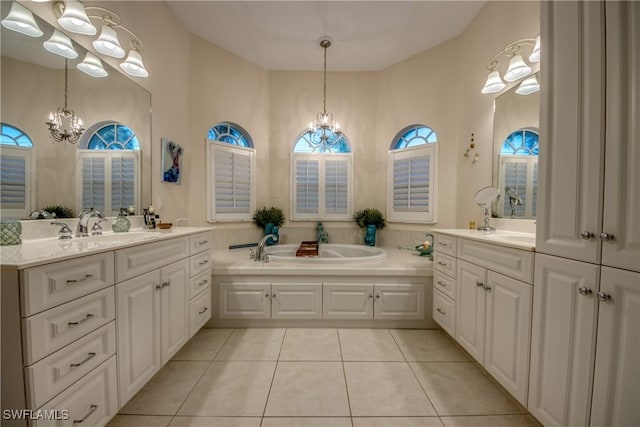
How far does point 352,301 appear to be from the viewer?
2.29 m

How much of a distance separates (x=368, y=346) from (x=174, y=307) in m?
1.54

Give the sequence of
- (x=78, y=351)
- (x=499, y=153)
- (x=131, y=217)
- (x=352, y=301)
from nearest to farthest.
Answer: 1. (x=78, y=351)
2. (x=131, y=217)
3. (x=499, y=153)
4. (x=352, y=301)

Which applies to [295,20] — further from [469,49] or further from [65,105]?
[65,105]

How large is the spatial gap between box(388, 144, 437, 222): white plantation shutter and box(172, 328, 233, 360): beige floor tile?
2.48m

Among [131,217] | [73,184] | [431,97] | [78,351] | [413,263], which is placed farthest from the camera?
[431,97]

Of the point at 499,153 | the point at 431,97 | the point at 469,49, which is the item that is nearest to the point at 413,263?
the point at 499,153

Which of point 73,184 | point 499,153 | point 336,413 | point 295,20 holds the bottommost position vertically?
point 336,413

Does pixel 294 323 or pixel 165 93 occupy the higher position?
pixel 165 93

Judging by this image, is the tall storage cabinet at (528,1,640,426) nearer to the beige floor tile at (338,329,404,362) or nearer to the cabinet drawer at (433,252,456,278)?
the cabinet drawer at (433,252,456,278)

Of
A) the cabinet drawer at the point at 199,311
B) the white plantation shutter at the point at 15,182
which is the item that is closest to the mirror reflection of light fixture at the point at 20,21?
the white plantation shutter at the point at 15,182

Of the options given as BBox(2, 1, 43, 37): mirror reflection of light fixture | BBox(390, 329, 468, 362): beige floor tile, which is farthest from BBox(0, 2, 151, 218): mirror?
BBox(390, 329, 468, 362): beige floor tile

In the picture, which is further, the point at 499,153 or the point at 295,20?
the point at 295,20

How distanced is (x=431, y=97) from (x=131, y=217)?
11.3ft

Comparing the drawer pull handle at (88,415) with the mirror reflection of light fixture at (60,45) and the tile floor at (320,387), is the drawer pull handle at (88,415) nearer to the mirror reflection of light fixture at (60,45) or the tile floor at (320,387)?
the tile floor at (320,387)
